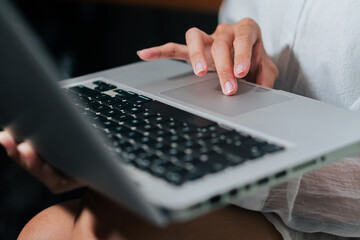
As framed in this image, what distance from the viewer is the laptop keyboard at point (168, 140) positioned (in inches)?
14.4

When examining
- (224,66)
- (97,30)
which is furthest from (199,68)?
(97,30)

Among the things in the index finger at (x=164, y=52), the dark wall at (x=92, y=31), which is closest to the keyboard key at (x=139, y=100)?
the index finger at (x=164, y=52)

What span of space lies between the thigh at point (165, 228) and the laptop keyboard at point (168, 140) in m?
0.09

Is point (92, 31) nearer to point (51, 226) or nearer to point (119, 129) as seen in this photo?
point (51, 226)

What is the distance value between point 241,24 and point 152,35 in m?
0.99

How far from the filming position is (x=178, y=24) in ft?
5.06

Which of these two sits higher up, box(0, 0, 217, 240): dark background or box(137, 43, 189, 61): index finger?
box(137, 43, 189, 61): index finger

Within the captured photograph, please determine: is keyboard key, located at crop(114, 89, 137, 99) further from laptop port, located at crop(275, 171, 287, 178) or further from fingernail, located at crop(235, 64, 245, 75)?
laptop port, located at crop(275, 171, 287, 178)

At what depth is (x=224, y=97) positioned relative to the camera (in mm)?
546

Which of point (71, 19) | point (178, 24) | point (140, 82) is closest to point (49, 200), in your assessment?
point (140, 82)

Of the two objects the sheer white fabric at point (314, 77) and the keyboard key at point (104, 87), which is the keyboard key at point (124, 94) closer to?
the keyboard key at point (104, 87)

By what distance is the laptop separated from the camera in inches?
12.7

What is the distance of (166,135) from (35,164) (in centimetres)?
13

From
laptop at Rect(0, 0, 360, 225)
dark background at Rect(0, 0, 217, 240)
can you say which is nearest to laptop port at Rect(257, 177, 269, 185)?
laptop at Rect(0, 0, 360, 225)
